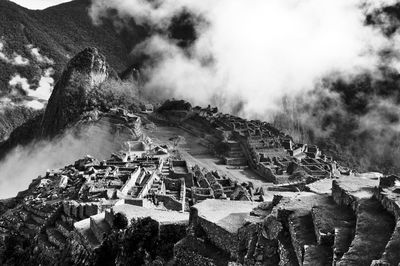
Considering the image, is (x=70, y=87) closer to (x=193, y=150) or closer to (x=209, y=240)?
(x=193, y=150)

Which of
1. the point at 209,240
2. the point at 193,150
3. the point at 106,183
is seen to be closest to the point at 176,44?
the point at 193,150

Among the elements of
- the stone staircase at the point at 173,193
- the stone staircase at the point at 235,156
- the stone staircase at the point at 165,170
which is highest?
the stone staircase at the point at 235,156

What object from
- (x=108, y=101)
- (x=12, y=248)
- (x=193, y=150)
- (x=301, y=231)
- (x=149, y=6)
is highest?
(x=149, y=6)

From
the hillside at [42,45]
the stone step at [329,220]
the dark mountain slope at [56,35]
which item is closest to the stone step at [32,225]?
the stone step at [329,220]

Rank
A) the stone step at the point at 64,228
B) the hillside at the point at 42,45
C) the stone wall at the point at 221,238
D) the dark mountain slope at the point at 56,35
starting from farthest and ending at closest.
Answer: the dark mountain slope at the point at 56,35, the hillside at the point at 42,45, the stone step at the point at 64,228, the stone wall at the point at 221,238

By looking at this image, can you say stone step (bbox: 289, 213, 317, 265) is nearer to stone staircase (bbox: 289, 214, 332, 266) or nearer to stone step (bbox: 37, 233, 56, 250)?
stone staircase (bbox: 289, 214, 332, 266)

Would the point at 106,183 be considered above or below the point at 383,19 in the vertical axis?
below

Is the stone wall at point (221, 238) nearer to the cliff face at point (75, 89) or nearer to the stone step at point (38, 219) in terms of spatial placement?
the stone step at point (38, 219)

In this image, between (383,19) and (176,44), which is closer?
(383,19)
